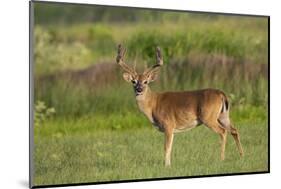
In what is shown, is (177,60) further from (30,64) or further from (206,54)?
(30,64)

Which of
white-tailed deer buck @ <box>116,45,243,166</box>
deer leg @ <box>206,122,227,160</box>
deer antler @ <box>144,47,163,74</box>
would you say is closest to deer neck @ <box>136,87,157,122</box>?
white-tailed deer buck @ <box>116,45,243,166</box>

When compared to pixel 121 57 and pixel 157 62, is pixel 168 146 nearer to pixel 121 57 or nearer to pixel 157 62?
pixel 157 62

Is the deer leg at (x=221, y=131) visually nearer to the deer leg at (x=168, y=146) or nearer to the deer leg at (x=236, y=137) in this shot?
the deer leg at (x=236, y=137)

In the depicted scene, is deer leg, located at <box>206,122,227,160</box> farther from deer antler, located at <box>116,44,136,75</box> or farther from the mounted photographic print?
deer antler, located at <box>116,44,136,75</box>

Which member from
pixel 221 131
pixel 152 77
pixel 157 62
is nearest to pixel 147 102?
pixel 152 77

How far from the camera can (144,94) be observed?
177 inches

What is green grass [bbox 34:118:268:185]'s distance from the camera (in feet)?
14.0

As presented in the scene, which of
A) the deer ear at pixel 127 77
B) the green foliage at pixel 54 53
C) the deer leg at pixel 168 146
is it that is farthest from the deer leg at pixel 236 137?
the green foliage at pixel 54 53

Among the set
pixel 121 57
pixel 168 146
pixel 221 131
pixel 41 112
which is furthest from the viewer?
pixel 221 131

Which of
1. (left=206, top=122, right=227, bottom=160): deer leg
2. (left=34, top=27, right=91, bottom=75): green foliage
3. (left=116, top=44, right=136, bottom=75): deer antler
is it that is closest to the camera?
(left=34, top=27, right=91, bottom=75): green foliage

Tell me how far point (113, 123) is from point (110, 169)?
11.9 inches

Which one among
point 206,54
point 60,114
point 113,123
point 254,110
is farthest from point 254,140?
point 60,114

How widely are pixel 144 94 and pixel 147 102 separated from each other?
58 millimetres

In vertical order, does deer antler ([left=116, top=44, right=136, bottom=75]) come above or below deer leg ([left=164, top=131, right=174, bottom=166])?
A: above
